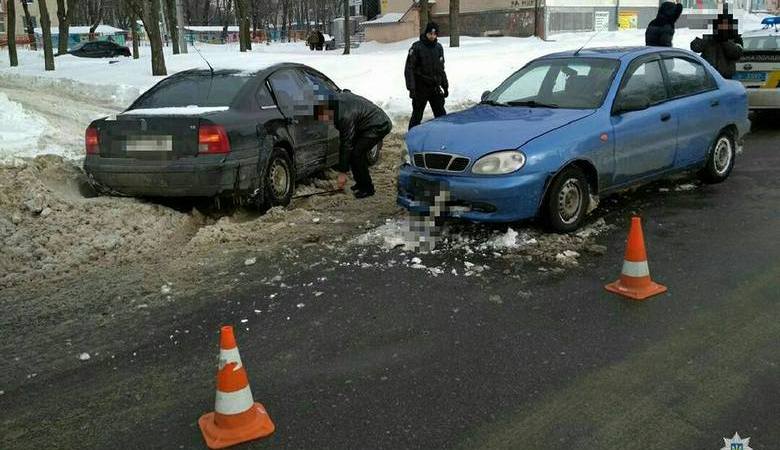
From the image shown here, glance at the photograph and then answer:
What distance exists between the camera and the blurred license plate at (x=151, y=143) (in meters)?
6.42

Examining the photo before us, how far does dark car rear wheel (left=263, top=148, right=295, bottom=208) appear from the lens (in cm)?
702

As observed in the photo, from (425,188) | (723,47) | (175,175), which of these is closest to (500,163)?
(425,188)

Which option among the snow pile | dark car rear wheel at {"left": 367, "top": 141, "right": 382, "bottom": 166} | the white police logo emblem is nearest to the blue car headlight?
the white police logo emblem

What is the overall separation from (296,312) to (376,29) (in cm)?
3302

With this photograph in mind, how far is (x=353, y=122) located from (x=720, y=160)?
407 cm

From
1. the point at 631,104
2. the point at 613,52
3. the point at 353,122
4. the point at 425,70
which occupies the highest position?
the point at 613,52

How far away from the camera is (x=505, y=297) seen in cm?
485

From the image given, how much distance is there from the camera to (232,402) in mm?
3219

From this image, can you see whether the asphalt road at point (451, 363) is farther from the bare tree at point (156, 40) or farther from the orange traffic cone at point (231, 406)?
the bare tree at point (156, 40)

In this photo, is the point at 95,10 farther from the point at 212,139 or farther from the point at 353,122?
the point at 212,139

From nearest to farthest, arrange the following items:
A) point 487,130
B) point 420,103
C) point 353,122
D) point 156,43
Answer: point 487,130
point 353,122
point 420,103
point 156,43

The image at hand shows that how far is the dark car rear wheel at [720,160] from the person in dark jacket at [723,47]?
339cm

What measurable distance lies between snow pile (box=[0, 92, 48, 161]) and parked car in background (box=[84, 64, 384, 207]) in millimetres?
1637

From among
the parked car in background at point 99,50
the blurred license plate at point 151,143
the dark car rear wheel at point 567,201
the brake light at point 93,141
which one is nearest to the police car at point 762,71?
the dark car rear wheel at point 567,201
